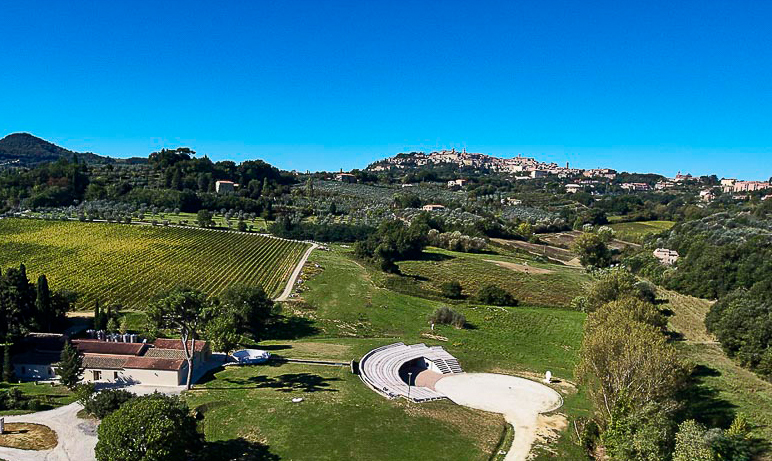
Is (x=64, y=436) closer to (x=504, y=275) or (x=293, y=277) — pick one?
(x=293, y=277)

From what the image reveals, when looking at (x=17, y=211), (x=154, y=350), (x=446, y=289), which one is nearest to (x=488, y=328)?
(x=446, y=289)

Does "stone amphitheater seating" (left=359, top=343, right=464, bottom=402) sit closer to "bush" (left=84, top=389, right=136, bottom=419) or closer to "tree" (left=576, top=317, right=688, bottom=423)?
"tree" (left=576, top=317, right=688, bottom=423)

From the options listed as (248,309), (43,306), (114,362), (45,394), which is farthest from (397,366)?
(43,306)

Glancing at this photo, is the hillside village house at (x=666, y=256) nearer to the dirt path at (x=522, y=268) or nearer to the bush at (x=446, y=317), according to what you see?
the dirt path at (x=522, y=268)

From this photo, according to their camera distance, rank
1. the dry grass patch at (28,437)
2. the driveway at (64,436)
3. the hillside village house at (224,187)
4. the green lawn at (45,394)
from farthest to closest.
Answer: the hillside village house at (224,187) < the green lawn at (45,394) < the dry grass patch at (28,437) < the driveway at (64,436)

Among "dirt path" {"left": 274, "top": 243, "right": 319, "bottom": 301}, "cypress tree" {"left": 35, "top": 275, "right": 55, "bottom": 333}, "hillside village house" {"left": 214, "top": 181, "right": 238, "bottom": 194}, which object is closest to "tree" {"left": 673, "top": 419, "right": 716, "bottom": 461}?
"dirt path" {"left": 274, "top": 243, "right": 319, "bottom": 301}

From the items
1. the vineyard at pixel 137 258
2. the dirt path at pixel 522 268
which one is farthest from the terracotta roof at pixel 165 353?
the dirt path at pixel 522 268
